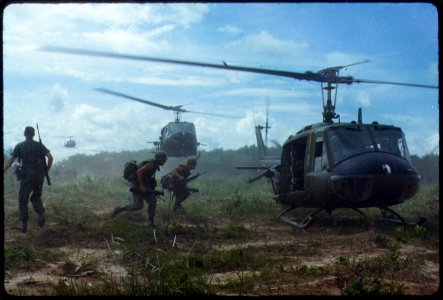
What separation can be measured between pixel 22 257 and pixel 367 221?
627 centimetres

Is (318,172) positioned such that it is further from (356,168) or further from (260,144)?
(260,144)

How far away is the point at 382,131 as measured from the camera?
7.94 metres

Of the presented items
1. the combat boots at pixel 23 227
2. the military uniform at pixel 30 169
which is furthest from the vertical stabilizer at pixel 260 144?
the combat boots at pixel 23 227

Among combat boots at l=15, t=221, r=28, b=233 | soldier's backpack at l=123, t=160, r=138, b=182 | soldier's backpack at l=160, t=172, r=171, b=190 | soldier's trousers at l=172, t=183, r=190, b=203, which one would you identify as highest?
soldier's backpack at l=123, t=160, r=138, b=182

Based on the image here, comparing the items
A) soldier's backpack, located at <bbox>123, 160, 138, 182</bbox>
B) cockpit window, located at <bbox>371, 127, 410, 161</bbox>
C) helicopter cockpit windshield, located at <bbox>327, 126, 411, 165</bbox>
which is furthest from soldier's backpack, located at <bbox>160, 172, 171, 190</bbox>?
cockpit window, located at <bbox>371, 127, 410, 161</bbox>

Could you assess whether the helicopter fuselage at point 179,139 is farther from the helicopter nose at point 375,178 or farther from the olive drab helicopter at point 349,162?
the helicopter nose at point 375,178

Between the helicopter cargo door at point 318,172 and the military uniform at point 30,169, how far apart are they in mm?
5385

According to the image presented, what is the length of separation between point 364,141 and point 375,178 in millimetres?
887

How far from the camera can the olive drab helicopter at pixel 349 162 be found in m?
7.25

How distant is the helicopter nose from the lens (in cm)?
720

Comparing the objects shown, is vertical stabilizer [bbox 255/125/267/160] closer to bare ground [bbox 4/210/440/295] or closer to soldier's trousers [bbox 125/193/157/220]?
soldier's trousers [bbox 125/193/157/220]

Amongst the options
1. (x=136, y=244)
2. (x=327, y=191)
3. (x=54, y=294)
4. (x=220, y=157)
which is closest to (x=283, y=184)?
(x=327, y=191)

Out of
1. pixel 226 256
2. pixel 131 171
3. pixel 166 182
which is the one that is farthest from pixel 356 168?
pixel 166 182

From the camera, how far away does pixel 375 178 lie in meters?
7.18
